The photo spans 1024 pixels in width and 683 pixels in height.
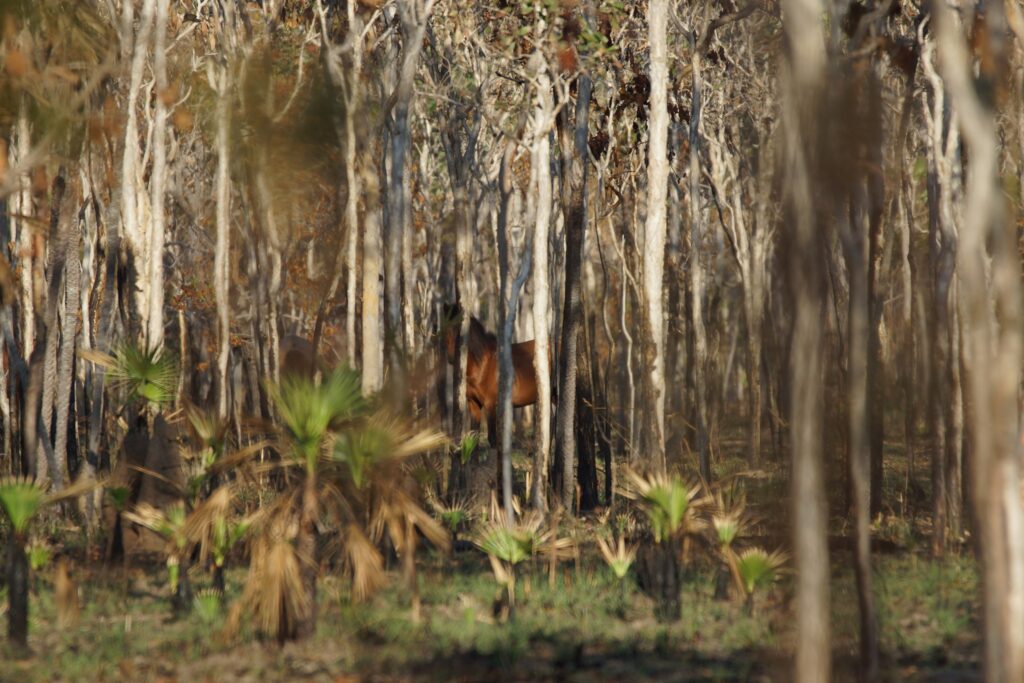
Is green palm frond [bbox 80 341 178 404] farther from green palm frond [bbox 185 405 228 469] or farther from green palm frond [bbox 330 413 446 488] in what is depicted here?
green palm frond [bbox 330 413 446 488]

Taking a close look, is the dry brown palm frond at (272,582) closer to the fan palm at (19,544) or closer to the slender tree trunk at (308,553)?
the slender tree trunk at (308,553)

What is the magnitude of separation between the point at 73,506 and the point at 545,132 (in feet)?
22.9

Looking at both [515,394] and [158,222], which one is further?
[515,394]

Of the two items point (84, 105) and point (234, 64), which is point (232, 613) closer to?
point (84, 105)

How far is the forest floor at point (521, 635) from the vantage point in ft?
25.1

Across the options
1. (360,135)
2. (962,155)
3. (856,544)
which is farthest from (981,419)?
(360,135)

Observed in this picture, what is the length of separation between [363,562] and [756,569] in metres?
2.70

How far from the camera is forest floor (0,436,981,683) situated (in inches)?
301

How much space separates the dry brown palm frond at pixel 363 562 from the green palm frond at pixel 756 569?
252 cm

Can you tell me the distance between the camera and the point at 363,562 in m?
7.51

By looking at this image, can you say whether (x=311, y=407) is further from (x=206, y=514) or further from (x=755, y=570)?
(x=755, y=570)

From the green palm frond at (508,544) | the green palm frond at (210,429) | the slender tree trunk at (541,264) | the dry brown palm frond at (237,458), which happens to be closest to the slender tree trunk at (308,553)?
the dry brown palm frond at (237,458)

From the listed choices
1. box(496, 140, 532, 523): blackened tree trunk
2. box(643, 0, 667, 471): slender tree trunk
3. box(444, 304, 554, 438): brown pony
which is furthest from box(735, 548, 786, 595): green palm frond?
box(444, 304, 554, 438): brown pony

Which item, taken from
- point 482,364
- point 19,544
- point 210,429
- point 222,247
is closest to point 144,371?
point 210,429
